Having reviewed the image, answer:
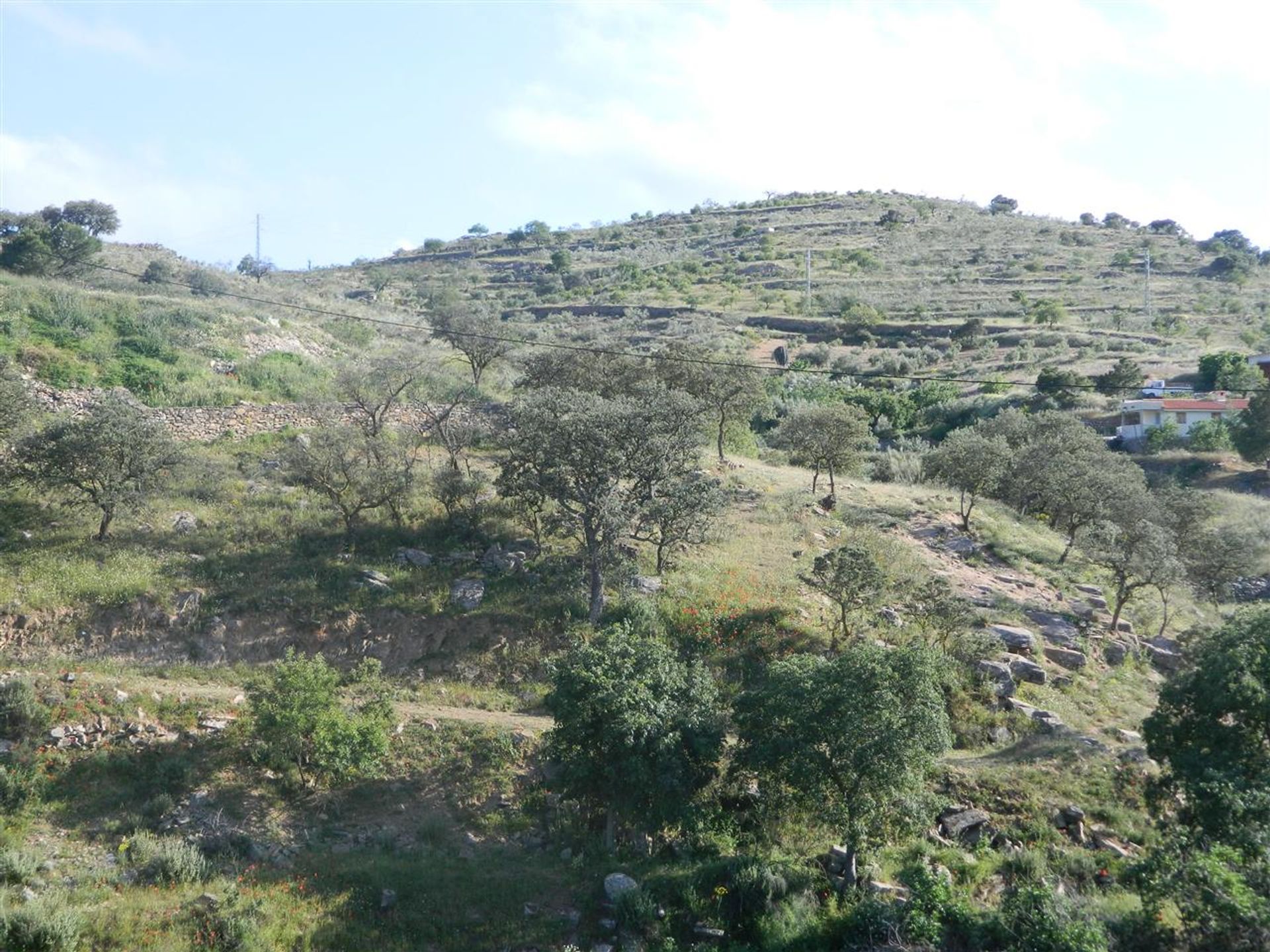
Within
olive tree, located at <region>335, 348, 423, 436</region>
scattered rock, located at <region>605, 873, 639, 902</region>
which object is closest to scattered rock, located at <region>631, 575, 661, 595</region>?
scattered rock, located at <region>605, 873, 639, 902</region>

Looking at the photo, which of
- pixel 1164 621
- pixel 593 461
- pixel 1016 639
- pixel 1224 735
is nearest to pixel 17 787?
→ pixel 593 461

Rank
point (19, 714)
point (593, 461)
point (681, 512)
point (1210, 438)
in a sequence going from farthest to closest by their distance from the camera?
point (1210, 438) → point (681, 512) → point (593, 461) → point (19, 714)

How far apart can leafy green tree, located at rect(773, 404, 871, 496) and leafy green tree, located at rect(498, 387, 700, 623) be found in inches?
260

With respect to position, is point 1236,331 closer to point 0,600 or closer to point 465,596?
point 465,596

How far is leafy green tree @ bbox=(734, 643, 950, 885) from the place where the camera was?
40.8 ft

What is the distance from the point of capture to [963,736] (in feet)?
55.6

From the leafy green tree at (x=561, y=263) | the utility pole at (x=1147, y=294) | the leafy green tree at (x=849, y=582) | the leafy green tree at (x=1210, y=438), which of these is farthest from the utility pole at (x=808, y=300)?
the leafy green tree at (x=849, y=582)

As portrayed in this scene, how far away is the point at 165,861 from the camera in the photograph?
513 inches

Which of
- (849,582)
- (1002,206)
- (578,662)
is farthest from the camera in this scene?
(1002,206)

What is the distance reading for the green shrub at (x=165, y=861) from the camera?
42.4 feet

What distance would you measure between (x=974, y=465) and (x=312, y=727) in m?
19.9

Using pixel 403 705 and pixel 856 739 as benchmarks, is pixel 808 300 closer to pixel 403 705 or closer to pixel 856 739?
pixel 403 705

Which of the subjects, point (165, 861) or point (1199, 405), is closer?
point (165, 861)

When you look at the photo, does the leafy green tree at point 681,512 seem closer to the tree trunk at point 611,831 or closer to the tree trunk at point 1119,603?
the tree trunk at point 611,831
